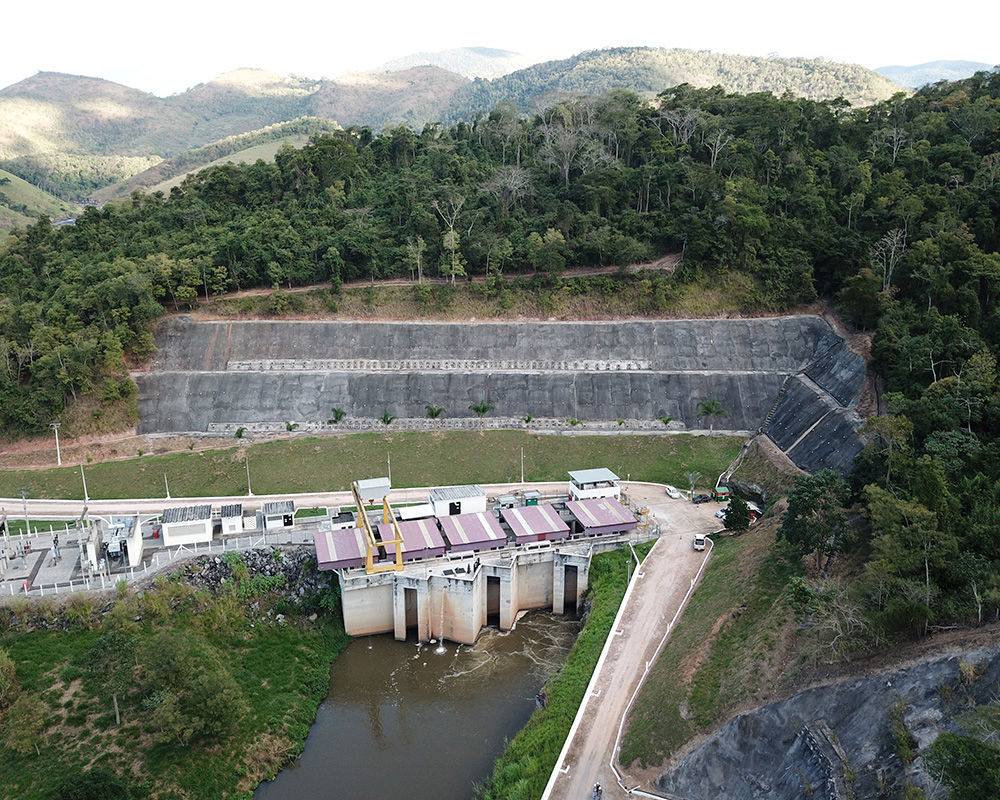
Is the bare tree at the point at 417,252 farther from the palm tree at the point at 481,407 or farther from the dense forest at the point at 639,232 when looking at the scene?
the palm tree at the point at 481,407

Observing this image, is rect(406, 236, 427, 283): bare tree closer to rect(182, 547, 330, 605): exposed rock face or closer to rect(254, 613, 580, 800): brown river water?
rect(182, 547, 330, 605): exposed rock face

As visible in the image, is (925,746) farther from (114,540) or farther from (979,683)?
(114,540)

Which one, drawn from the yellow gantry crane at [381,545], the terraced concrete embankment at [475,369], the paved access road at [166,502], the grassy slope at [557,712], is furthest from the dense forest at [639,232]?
the yellow gantry crane at [381,545]

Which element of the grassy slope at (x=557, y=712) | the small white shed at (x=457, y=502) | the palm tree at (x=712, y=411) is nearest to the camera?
the grassy slope at (x=557, y=712)

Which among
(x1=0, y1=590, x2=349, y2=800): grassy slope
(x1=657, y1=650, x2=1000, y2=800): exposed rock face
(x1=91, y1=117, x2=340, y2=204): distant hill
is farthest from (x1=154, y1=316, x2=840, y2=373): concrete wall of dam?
(x1=91, y1=117, x2=340, y2=204): distant hill

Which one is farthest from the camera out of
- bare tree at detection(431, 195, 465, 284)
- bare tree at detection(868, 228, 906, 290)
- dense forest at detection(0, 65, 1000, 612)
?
bare tree at detection(431, 195, 465, 284)

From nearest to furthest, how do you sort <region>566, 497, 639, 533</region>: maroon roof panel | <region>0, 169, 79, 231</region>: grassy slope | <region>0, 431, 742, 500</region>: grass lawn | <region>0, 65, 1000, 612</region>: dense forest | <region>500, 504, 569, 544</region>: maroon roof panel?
<region>500, 504, 569, 544</region>: maroon roof panel
<region>566, 497, 639, 533</region>: maroon roof panel
<region>0, 431, 742, 500</region>: grass lawn
<region>0, 65, 1000, 612</region>: dense forest
<region>0, 169, 79, 231</region>: grassy slope

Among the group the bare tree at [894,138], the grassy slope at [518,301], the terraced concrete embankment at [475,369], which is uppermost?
the bare tree at [894,138]
